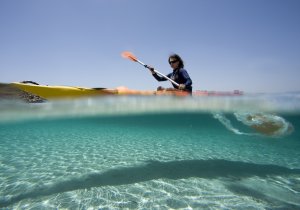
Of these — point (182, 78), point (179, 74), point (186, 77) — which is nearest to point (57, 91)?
point (179, 74)

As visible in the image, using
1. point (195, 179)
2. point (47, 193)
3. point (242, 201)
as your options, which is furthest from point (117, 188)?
point (242, 201)

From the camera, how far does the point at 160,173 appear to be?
26.0 ft

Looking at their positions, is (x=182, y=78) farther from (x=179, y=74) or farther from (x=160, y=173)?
(x=160, y=173)

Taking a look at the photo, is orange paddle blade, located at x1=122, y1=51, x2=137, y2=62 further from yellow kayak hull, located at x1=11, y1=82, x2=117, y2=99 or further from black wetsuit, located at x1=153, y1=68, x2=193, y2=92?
yellow kayak hull, located at x1=11, y1=82, x2=117, y2=99

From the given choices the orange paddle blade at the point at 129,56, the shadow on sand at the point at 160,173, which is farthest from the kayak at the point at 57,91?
the shadow on sand at the point at 160,173

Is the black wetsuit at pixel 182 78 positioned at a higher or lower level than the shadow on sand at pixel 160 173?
higher

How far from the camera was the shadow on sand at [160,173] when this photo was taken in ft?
21.2

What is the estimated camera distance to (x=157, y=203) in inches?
219

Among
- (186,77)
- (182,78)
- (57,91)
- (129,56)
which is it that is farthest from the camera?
(57,91)

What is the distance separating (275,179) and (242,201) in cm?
283

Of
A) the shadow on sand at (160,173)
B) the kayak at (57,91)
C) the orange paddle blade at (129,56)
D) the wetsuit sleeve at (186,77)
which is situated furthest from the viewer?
the kayak at (57,91)

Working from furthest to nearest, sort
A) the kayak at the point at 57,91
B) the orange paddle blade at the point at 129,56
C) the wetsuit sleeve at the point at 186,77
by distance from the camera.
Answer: the kayak at the point at 57,91 < the orange paddle blade at the point at 129,56 < the wetsuit sleeve at the point at 186,77

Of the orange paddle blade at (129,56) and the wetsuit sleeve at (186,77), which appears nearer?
the wetsuit sleeve at (186,77)

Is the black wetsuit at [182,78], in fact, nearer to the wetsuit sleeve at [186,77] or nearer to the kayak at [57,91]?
the wetsuit sleeve at [186,77]
